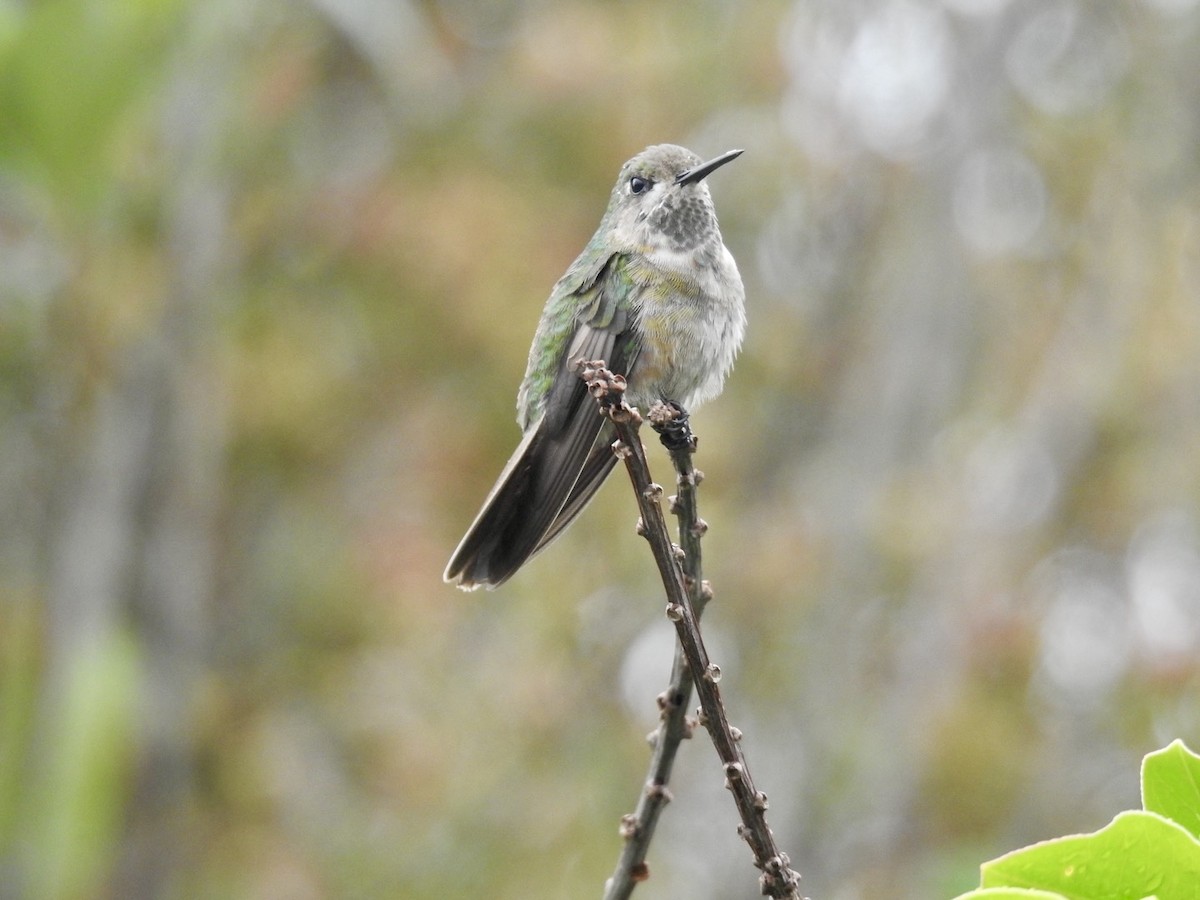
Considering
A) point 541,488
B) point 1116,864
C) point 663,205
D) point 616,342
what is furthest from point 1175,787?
point 663,205

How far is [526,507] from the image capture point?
3293 mm

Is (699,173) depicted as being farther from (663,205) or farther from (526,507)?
(526,507)

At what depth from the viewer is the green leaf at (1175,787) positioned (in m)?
1.44

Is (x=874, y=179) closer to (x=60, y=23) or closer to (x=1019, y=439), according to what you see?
(x=1019, y=439)

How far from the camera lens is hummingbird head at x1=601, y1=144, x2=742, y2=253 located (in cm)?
395

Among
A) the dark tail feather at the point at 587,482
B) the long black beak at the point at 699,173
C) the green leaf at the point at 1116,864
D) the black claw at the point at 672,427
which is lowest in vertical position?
the green leaf at the point at 1116,864

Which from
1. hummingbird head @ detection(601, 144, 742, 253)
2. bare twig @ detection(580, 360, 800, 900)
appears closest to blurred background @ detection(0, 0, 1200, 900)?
hummingbird head @ detection(601, 144, 742, 253)

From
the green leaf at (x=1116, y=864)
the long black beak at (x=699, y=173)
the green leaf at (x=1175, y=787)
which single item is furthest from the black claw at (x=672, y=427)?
the green leaf at (x=1116, y=864)

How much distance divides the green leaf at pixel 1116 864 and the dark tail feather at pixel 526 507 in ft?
6.38

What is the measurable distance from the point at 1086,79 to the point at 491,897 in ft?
26.1

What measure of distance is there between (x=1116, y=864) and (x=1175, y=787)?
207 mm

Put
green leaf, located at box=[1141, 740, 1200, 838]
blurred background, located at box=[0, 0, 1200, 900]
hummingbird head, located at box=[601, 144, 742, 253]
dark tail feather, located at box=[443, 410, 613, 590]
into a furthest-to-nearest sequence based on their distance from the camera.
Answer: blurred background, located at box=[0, 0, 1200, 900]
hummingbird head, located at box=[601, 144, 742, 253]
dark tail feather, located at box=[443, 410, 613, 590]
green leaf, located at box=[1141, 740, 1200, 838]

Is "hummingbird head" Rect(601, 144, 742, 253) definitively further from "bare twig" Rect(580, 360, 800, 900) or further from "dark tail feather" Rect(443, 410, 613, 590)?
"bare twig" Rect(580, 360, 800, 900)

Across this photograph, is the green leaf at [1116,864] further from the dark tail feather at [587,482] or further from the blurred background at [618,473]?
the blurred background at [618,473]
